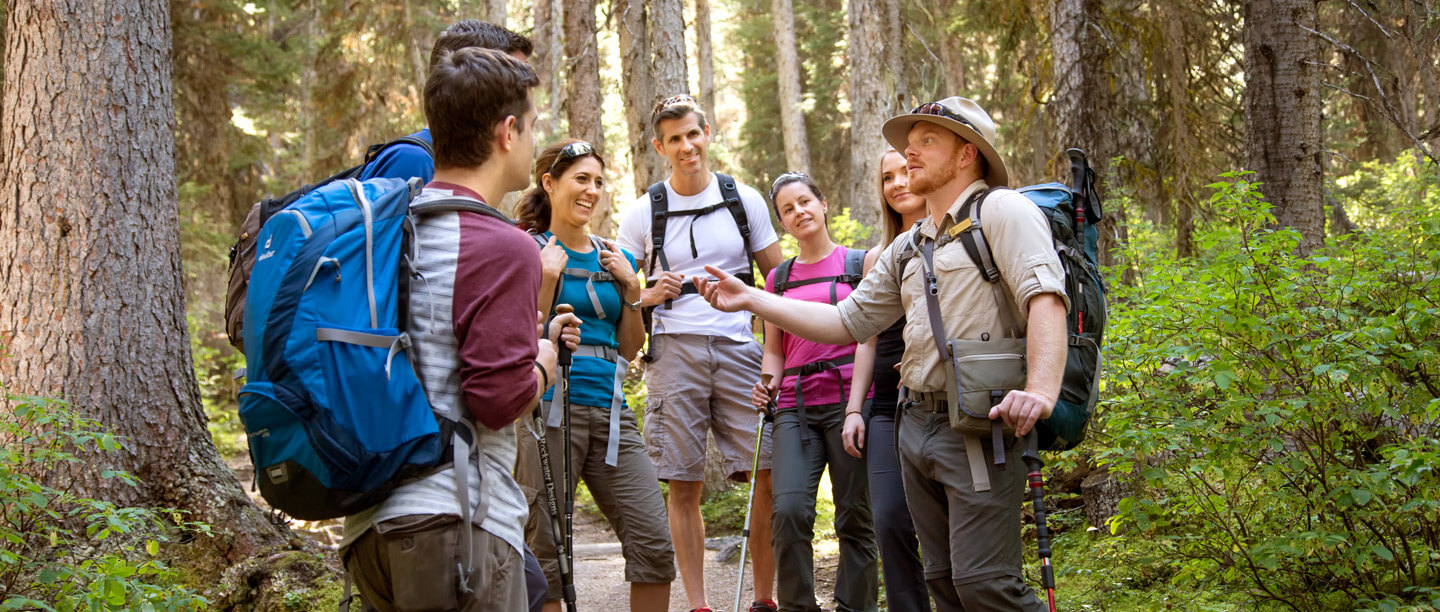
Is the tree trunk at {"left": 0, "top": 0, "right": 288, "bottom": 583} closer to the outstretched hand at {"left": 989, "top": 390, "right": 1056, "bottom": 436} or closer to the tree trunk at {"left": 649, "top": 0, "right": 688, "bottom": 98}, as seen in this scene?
the tree trunk at {"left": 649, "top": 0, "right": 688, "bottom": 98}

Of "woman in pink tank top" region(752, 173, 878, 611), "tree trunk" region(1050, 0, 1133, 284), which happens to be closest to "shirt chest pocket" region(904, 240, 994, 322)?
"woman in pink tank top" region(752, 173, 878, 611)

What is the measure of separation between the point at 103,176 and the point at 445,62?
428 cm

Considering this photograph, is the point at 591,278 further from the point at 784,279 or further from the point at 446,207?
the point at 446,207

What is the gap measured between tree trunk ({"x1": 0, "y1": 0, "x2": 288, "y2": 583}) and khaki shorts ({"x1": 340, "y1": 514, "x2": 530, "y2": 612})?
3799 millimetres

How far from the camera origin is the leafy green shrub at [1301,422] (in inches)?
145

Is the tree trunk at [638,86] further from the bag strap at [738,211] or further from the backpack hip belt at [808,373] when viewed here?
the backpack hip belt at [808,373]

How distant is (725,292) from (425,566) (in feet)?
6.31

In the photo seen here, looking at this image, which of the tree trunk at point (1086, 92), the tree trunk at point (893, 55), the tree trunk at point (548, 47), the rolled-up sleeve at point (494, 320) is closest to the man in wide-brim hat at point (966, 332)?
the rolled-up sleeve at point (494, 320)

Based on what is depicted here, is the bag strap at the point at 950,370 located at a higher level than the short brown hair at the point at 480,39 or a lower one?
lower

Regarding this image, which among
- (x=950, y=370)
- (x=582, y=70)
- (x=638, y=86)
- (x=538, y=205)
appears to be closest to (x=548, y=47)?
(x=582, y=70)

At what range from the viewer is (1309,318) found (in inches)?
161

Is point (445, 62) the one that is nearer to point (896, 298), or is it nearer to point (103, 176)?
point (896, 298)

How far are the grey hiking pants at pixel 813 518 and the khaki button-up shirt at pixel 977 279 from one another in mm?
1297

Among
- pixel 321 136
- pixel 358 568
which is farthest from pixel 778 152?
pixel 358 568
